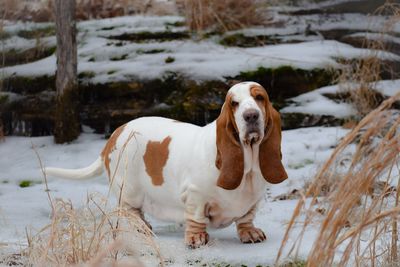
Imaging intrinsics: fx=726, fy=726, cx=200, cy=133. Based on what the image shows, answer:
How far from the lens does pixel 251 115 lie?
361cm

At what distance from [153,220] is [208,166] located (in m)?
1.27

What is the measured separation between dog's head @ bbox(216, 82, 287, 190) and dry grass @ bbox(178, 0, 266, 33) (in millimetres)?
4298

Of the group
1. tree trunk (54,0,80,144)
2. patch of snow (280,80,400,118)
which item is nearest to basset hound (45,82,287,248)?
tree trunk (54,0,80,144)

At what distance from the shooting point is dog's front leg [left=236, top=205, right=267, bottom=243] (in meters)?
4.00

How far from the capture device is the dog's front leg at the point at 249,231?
13.1 ft

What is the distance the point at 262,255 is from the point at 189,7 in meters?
4.92

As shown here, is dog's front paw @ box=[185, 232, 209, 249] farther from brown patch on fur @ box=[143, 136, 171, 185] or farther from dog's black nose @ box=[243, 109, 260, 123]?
dog's black nose @ box=[243, 109, 260, 123]

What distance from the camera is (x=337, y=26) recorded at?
8812mm

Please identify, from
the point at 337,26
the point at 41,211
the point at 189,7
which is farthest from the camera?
the point at 337,26

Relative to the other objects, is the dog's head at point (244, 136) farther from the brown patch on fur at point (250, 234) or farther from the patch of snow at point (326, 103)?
the patch of snow at point (326, 103)

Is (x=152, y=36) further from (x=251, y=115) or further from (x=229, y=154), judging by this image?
(x=251, y=115)

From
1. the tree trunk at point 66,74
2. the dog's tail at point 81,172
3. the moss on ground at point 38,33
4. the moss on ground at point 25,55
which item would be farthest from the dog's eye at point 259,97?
the moss on ground at point 38,33

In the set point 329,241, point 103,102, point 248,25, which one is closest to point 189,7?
point 248,25

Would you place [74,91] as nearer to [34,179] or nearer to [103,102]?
[103,102]
